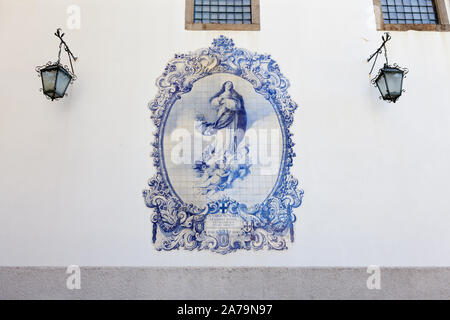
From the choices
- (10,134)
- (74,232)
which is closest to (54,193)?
(74,232)

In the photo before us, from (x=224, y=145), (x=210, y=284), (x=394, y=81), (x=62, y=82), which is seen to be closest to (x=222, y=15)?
(x=224, y=145)

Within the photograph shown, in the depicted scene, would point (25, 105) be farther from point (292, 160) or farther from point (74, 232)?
point (292, 160)

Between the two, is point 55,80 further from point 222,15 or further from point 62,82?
point 222,15

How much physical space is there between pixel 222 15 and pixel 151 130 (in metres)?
1.80

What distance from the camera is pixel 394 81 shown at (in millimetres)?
4262

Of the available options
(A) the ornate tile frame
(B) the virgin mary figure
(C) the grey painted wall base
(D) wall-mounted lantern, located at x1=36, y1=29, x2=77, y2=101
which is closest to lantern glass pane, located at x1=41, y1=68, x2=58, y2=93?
(D) wall-mounted lantern, located at x1=36, y1=29, x2=77, y2=101

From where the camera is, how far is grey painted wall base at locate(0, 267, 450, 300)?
3.99 meters

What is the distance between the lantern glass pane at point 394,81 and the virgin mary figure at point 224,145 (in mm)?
1650

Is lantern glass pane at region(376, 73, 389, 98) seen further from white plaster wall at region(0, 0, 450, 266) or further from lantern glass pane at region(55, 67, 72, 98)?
lantern glass pane at region(55, 67, 72, 98)

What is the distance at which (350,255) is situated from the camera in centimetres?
415

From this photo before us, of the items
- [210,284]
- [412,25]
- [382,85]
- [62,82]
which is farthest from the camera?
[412,25]

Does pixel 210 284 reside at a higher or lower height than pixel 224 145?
lower

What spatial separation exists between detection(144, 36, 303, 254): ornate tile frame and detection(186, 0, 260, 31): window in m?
0.36

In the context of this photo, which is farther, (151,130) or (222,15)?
(222,15)
